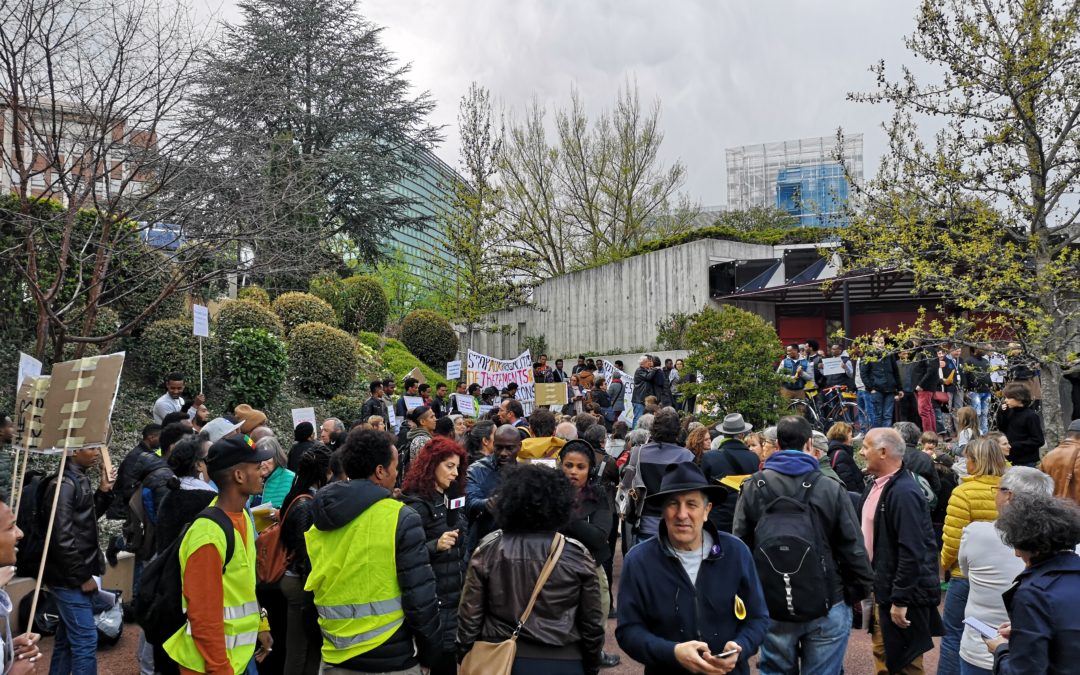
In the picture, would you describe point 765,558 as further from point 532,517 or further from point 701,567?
point 532,517

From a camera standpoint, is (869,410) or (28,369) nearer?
(28,369)

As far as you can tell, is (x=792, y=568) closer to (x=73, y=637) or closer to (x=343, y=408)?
(x=73, y=637)

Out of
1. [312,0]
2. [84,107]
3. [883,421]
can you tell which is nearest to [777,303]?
[883,421]

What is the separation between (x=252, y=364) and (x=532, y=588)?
1315 cm

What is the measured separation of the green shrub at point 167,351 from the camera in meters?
14.4

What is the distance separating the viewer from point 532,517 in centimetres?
357

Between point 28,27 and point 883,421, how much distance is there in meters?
14.7

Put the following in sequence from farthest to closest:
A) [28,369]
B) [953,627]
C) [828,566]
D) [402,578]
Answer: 1. [28,369]
2. [953,627]
3. [828,566]
4. [402,578]

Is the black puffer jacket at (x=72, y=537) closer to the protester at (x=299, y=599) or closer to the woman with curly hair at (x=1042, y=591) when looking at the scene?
the protester at (x=299, y=599)

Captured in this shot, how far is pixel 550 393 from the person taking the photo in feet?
56.2

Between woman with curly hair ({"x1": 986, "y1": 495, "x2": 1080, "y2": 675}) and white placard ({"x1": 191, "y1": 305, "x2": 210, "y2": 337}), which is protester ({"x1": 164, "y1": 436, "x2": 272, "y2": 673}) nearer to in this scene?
woman with curly hair ({"x1": 986, "y1": 495, "x2": 1080, "y2": 675})

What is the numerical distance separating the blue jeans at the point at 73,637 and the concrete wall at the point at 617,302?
876 inches

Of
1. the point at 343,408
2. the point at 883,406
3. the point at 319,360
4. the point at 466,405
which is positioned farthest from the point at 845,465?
the point at 319,360

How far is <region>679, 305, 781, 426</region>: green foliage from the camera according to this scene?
13.5 meters
